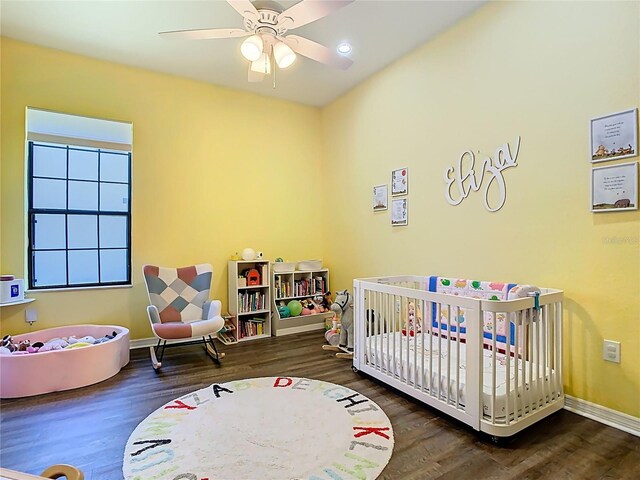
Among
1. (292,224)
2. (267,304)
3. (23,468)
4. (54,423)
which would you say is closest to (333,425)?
(23,468)

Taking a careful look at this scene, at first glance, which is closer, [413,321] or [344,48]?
[413,321]

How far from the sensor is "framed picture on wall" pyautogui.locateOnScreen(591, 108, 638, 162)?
2066mm

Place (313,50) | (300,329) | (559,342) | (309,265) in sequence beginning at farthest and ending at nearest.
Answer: (309,265), (300,329), (313,50), (559,342)

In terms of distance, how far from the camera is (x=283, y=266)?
450 cm

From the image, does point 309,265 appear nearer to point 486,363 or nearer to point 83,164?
point 486,363

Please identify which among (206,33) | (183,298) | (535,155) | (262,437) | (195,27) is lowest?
(262,437)

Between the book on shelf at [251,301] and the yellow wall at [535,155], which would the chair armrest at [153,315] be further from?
the yellow wall at [535,155]

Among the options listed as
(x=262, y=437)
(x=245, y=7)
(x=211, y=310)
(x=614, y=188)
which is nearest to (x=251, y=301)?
(x=211, y=310)

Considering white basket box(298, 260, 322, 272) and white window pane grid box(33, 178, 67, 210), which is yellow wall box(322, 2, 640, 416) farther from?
white window pane grid box(33, 178, 67, 210)

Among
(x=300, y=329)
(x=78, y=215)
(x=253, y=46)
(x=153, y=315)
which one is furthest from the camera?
(x=300, y=329)

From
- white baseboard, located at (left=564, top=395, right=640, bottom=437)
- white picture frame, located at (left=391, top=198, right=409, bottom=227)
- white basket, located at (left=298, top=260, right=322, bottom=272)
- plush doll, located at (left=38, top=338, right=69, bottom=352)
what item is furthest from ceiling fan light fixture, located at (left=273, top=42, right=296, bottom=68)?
white baseboard, located at (left=564, top=395, right=640, bottom=437)

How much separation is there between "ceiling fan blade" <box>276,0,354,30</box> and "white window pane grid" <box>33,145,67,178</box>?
2.80 metres

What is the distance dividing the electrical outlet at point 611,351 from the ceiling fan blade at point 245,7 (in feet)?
10.1

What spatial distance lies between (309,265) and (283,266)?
0.36 meters
